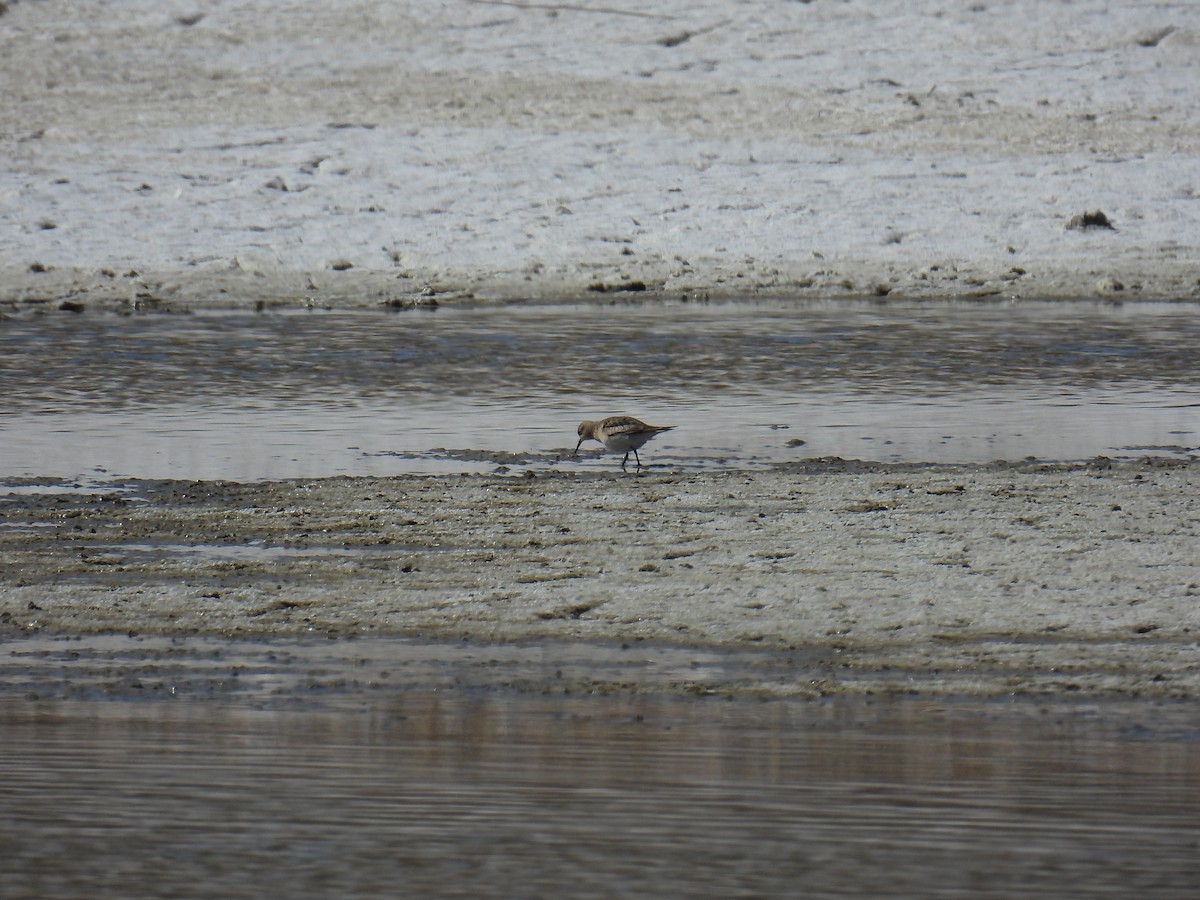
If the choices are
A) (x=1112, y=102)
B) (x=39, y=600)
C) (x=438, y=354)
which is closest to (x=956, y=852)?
(x=39, y=600)

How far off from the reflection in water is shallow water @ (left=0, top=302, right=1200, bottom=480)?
346cm

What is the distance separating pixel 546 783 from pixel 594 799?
14 centimetres

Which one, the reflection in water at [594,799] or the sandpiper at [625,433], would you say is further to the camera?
the sandpiper at [625,433]

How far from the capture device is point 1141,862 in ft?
12.5

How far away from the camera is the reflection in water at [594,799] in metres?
3.77

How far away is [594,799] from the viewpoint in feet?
13.8

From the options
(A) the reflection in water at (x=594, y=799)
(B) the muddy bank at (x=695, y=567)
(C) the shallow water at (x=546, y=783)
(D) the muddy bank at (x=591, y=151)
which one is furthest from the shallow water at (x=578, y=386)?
(A) the reflection in water at (x=594, y=799)

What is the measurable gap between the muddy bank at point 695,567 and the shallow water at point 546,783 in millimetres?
271

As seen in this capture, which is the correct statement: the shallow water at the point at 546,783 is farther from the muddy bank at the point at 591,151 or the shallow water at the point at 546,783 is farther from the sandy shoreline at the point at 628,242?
the muddy bank at the point at 591,151

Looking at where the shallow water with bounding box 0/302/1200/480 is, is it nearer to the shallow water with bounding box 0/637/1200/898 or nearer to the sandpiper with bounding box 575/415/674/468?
the sandpiper with bounding box 575/415/674/468

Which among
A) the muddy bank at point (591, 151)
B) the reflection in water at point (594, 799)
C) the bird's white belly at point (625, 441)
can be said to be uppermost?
the muddy bank at point (591, 151)

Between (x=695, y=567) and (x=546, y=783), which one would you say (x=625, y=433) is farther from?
(x=546, y=783)

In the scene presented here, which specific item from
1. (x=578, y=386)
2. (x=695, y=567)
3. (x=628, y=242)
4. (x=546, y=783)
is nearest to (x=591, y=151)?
(x=628, y=242)

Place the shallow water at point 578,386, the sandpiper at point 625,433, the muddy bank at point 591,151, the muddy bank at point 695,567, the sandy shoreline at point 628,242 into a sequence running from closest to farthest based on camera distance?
the muddy bank at point 695,567, the sandy shoreline at point 628,242, the sandpiper at point 625,433, the shallow water at point 578,386, the muddy bank at point 591,151
